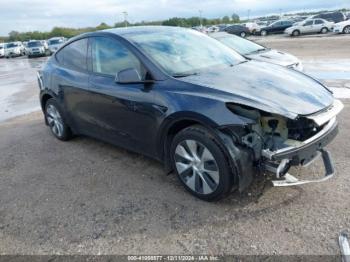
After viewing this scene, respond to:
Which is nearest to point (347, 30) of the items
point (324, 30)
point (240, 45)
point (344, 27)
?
point (344, 27)

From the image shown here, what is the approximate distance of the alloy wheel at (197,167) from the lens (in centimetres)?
324

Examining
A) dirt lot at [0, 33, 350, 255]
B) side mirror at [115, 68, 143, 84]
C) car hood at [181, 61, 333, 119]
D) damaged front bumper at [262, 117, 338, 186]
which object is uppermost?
side mirror at [115, 68, 143, 84]

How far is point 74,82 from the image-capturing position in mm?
4742

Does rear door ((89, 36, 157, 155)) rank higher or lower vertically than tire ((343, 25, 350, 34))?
higher

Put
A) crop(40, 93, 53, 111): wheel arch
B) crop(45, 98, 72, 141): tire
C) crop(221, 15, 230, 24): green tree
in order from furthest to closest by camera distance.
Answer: crop(221, 15, 230, 24): green tree < crop(40, 93, 53, 111): wheel arch < crop(45, 98, 72, 141): tire

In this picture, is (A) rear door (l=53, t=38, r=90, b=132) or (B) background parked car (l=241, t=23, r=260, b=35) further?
(B) background parked car (l=241, t=23, r=260, b=35)

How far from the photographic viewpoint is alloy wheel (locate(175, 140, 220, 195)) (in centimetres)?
324

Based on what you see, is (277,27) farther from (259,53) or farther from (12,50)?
(259,53)

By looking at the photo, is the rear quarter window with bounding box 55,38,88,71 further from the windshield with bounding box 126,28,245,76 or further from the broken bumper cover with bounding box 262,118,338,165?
the broken bumper cover with bounding box 262,118,338,165

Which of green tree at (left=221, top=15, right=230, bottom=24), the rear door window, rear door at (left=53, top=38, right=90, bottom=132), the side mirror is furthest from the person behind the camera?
green tree at (left=221, top=15, right=230, bottom=24)

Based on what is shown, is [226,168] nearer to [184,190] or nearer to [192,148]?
[192,148]

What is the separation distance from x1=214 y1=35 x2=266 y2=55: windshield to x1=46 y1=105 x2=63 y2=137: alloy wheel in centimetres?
477

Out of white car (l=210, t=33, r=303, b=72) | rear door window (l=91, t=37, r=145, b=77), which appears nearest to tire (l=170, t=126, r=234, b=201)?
rear door window (l=91, t=37, r=145, b=77)

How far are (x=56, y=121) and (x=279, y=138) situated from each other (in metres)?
3.79
